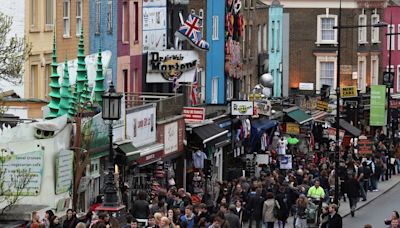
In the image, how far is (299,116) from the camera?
219 feet

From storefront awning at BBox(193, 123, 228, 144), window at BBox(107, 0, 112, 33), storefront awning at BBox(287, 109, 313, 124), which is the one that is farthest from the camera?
storefront awning at BBox(287, 109, 313, 124)

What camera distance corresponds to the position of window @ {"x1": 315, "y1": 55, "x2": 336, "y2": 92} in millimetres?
88312

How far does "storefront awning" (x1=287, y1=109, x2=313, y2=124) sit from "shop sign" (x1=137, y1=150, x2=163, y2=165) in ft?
71.8

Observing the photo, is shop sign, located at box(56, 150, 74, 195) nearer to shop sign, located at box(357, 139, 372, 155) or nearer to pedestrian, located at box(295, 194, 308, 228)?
pedestrian, located at box(295, 194, 308, 228)

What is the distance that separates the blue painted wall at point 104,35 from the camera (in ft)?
148

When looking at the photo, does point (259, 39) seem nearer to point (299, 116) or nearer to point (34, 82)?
point (299, 116)

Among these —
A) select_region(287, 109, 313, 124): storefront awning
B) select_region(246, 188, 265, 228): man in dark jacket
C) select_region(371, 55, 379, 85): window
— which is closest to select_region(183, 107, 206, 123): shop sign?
select_region(246, 188, 265, 228): man in dark jacket

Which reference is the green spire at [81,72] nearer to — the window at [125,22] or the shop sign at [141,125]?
the shop sign at [141,125]

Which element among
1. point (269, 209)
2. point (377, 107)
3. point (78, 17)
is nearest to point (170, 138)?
point (78, 17)

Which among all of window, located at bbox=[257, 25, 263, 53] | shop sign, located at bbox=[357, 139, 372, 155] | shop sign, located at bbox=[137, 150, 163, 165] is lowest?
shop sign, located at bbox=[357, 139, 372, 155]

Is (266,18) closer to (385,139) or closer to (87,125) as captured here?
(385,139)

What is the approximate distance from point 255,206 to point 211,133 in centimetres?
1051

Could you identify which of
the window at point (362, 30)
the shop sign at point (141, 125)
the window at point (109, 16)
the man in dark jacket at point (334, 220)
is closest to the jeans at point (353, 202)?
the shop sign at point (141, 125)

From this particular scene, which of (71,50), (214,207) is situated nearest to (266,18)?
(71,50)
